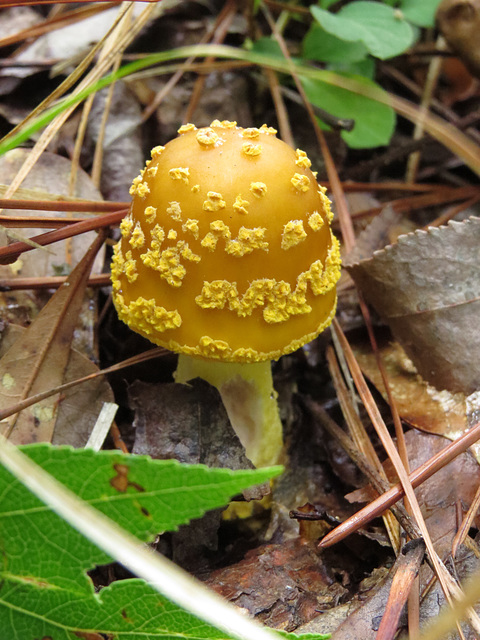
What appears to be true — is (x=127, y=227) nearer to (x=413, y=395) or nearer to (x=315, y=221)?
(x=315, y=221)

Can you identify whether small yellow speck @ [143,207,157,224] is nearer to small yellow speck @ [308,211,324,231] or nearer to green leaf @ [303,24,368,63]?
small yellow speck @ [308,211,324,231]

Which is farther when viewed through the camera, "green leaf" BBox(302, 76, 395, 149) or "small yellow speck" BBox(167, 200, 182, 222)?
"green leaf" BBox(302, 76, 395, 149)

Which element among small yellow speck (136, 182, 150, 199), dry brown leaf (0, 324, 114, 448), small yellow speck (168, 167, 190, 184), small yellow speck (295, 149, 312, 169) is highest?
small yellow speck (168, 167, 190, 184)

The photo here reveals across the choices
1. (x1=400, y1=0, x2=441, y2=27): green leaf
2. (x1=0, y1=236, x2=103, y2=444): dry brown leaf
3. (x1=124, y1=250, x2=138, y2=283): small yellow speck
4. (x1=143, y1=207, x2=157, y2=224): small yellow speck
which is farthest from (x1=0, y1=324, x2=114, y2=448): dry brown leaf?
(x1=400, y1=0, x2=441, y2=27): green leaf

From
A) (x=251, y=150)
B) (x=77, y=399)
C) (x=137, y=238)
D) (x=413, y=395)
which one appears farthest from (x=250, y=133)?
(x=413, y=395)

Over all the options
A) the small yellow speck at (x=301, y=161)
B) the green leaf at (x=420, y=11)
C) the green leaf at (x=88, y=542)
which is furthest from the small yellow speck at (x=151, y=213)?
the green leaf at (x=420, y=11)

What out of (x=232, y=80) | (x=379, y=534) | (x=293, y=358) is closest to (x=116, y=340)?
(x=293, y=358)

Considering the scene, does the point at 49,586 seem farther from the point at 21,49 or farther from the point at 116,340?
the point at 21,49
